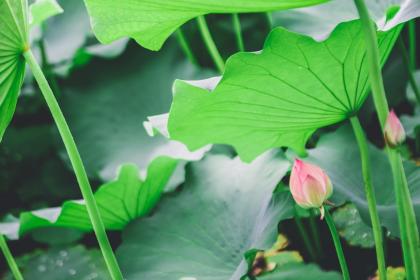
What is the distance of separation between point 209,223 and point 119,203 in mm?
195

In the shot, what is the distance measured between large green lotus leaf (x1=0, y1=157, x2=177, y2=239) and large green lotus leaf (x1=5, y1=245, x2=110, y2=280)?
0.21m

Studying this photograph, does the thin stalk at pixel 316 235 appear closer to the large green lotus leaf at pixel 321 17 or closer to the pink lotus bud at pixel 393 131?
the large green lotus leaf at pixel 321 17

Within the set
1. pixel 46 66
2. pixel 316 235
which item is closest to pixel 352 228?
pixel 316 235

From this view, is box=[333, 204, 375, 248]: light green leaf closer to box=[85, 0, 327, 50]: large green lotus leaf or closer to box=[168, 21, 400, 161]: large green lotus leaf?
box=[168, 21, 400, 161]: large green lotus leaf

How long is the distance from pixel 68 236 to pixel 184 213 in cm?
59

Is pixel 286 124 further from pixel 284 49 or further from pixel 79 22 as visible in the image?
pixel 79 22

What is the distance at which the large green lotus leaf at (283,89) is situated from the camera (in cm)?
78

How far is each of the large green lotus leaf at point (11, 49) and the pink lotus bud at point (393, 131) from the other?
0.56 meters

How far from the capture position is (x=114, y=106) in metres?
1.74

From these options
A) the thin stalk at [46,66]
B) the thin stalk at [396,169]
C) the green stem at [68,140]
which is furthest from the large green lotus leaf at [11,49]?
the thin stalk at [46,66]

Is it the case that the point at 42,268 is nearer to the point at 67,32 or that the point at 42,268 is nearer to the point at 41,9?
the point at 41,9

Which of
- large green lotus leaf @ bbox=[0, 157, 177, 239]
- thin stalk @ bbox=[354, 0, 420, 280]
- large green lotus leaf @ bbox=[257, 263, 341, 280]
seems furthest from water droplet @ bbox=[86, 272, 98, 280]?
thin stalk @ bbox=[354, 0, 420, 280]

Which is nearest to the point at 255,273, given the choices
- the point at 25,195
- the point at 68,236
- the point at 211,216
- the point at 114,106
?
the point at 211,216

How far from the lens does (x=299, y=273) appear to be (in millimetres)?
1090
